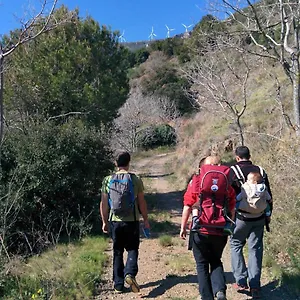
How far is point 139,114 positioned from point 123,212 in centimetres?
2855

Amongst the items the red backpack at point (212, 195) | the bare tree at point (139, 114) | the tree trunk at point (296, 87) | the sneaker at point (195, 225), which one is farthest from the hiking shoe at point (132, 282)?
the bare tree at point (139, 114)

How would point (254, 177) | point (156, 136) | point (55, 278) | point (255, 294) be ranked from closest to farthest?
point (254, 177)
point (255, 294)
point (55, 278)
point (156, 136)

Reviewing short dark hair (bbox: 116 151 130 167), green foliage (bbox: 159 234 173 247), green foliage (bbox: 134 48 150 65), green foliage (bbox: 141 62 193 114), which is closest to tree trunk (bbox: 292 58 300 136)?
green foliage (bbox: 159 234 173 247)

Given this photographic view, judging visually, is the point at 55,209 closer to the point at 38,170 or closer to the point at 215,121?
the point at 38,170

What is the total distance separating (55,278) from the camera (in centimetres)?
541

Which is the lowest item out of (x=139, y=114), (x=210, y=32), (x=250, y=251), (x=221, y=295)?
(x=221, y=295)

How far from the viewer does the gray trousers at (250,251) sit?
191 inches

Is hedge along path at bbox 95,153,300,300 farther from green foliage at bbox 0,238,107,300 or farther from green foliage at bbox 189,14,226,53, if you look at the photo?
green foliage at bbox 189,14,226,53

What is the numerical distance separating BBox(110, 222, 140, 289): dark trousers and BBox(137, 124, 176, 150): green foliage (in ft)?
102

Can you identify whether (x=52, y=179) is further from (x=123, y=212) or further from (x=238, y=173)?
(x=238, y=173)

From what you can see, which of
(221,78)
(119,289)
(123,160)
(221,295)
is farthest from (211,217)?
(221,78)

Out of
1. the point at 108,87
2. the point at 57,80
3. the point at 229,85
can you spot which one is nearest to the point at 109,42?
the point at 108,87

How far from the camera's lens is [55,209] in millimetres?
9484

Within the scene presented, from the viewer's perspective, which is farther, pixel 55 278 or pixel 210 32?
pixel 210 32
